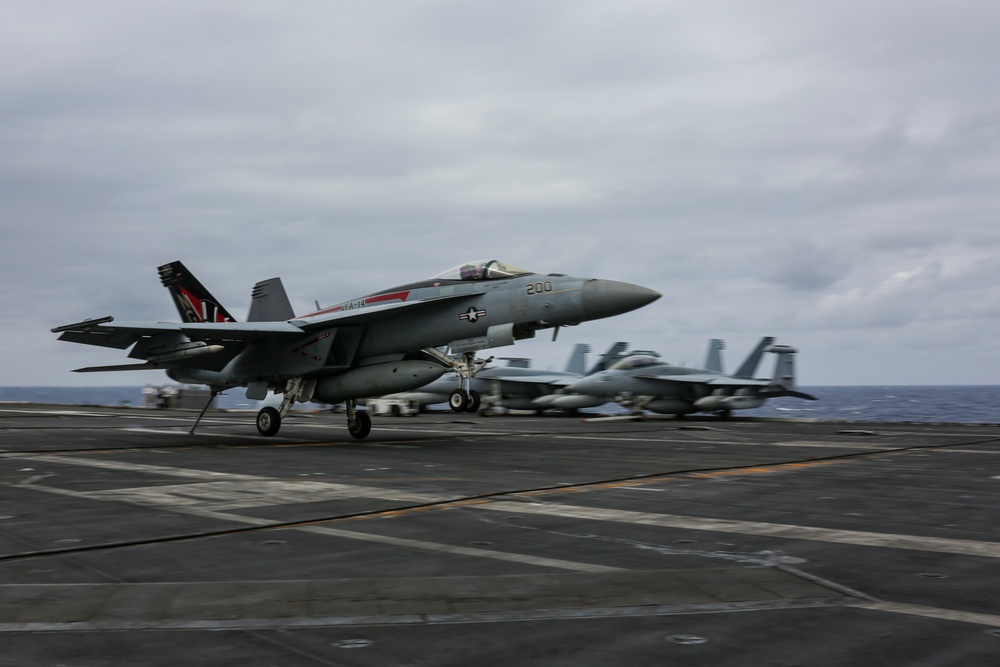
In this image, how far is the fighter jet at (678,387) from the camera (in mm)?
40094

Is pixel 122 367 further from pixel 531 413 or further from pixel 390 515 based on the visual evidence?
pixel 531 413

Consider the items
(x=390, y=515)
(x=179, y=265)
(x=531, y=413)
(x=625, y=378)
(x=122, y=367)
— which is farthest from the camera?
(x=531, y=413)

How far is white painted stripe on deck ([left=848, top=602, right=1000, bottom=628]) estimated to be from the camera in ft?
16.8

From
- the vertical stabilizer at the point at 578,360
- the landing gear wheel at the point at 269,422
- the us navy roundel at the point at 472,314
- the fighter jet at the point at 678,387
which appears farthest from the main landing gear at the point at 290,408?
the vertical stabilizer at the point at 578,360

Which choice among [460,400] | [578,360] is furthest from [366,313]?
[578,360]

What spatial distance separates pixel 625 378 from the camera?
40.8 metres

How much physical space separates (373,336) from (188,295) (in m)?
7.64

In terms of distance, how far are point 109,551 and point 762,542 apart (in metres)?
5.81

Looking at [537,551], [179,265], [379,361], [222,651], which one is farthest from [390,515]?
[179,265]

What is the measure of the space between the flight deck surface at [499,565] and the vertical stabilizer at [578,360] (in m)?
42.9

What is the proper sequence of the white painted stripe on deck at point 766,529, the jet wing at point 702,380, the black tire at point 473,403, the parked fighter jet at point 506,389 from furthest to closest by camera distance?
the parked fighter jet at point 506,389
the jet wing at point 702,380
the black tire at point 473,403
the white painted stripe on deck at point 766,529

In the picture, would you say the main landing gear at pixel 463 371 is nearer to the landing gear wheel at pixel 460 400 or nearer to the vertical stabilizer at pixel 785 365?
the landing gear wheel at pixel 460 400

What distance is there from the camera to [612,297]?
740 inches

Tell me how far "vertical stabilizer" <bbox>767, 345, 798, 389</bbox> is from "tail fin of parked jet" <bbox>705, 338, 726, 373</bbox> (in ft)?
24.8
